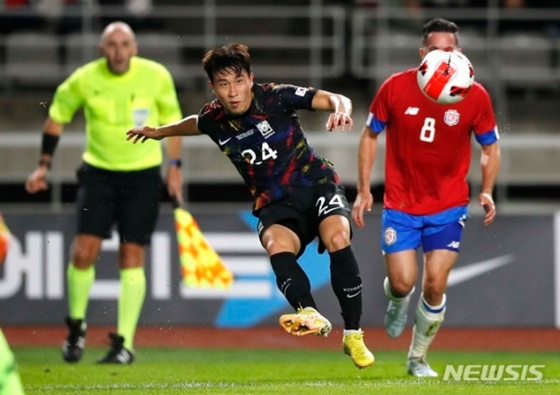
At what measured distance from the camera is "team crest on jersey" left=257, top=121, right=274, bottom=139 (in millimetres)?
8680

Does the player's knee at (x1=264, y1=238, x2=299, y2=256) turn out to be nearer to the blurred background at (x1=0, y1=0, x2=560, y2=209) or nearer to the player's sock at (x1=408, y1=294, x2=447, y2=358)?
the player's sock at (x1=408, y1=294, x2=447, y2=358)

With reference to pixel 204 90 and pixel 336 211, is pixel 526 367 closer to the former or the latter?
pixel 336 211

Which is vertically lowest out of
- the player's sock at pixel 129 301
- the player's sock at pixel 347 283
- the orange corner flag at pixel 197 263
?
the orange corner flag at pixel 197 263

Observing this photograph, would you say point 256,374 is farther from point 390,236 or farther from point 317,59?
point 317,59

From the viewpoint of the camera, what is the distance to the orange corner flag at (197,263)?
14141 millimetres

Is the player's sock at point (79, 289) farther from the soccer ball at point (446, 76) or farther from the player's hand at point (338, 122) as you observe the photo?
the player's hand at point (338, 122)

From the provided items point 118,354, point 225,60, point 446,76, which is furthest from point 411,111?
point 118,354

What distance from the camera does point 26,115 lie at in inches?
664

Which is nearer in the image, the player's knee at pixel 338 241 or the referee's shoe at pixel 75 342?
the player's knee at pixel 338 241

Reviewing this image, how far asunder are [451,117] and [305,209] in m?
1.55

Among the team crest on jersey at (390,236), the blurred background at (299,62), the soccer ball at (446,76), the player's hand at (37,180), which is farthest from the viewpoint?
the blurred background at (299,62)

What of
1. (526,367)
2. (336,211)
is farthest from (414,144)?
(526,367)

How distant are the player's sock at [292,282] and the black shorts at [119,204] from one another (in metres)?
3.37

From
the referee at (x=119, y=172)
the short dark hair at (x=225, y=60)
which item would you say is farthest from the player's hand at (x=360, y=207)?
the referee at (x=119, y=172)
